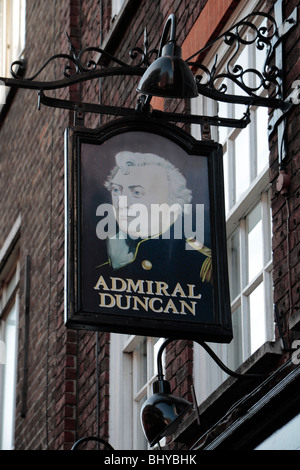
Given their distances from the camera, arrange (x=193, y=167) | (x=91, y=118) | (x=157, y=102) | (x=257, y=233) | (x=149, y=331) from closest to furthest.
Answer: (x=149, y=331)
(x=193, y=167)
(x=257, y=233)
(x=157, y=102)
(x=91, y=118)

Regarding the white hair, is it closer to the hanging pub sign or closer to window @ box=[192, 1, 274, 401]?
the hanging pub sign

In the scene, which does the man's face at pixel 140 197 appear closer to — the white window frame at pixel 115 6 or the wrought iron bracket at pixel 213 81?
the wrought iron bracket at pixel 213 81

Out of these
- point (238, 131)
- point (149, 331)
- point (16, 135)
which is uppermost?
point (16, 135)

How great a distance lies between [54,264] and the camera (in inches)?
470

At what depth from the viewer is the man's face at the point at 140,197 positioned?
23.3 ft

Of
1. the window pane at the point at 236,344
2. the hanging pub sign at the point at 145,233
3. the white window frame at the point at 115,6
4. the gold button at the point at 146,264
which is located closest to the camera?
the hanging pub sign at the point at 145,233

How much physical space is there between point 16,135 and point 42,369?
3.52m

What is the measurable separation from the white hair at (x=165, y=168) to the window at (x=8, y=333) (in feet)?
20.2

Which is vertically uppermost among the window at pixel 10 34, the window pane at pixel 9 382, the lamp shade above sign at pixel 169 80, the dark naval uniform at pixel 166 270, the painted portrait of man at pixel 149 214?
the window at pixel 10 34

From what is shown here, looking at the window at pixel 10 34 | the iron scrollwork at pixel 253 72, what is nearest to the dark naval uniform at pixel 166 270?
the iron scrollwork at pixel 253 72

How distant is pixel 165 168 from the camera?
7316 mm

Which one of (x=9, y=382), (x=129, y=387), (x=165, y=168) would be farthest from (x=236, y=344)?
(x=9, y=382)

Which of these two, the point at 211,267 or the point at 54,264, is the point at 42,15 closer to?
the point at 54,264

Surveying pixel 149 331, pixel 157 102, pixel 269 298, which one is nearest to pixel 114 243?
pixel 149 331
